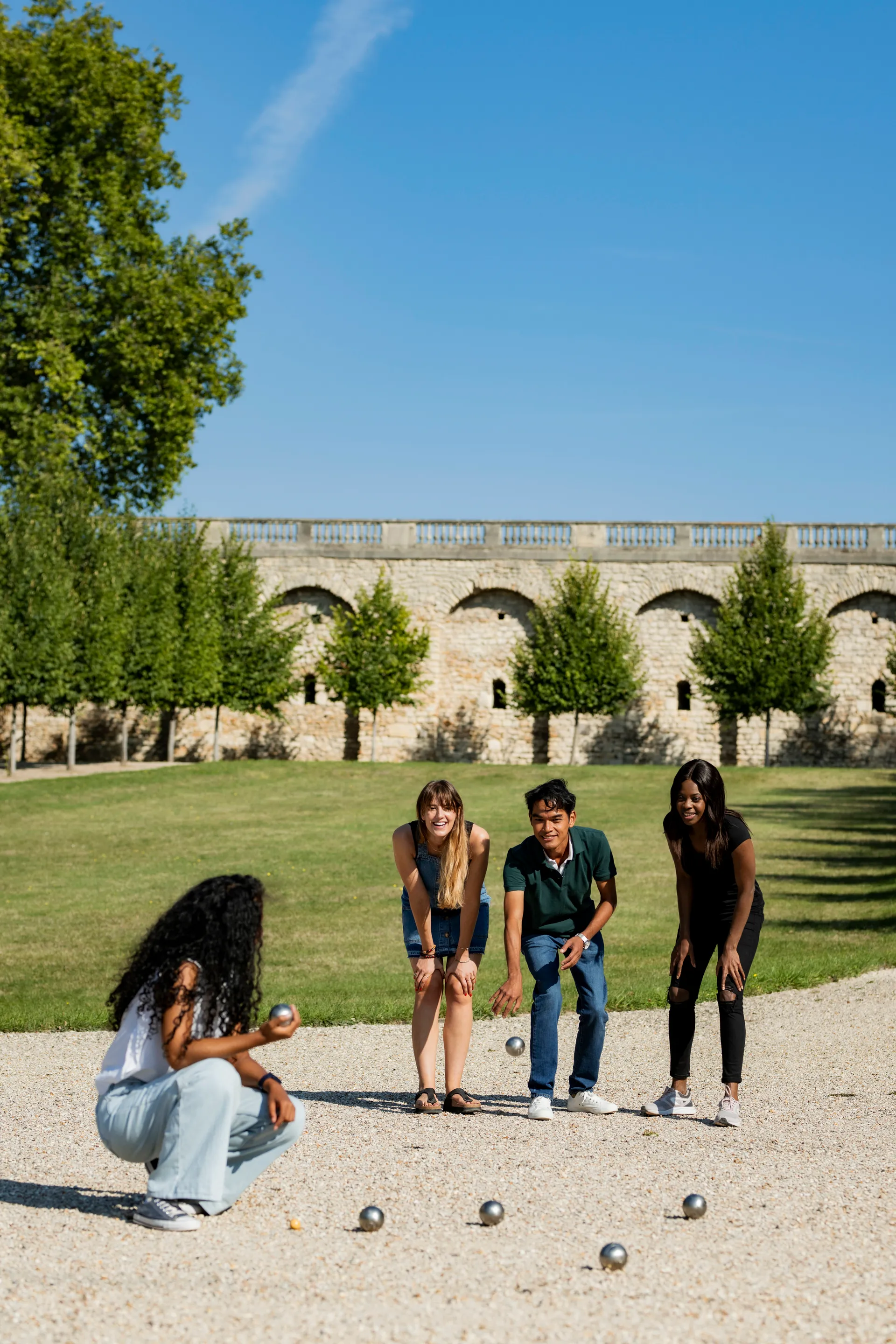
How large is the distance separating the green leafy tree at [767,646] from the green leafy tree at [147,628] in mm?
14327

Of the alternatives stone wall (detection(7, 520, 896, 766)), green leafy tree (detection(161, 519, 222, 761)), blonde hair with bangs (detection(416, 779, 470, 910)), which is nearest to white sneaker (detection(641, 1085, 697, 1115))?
blonde hair with bangs (detection(416, 779, 470, 910))

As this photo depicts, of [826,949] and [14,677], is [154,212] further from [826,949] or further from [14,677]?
[826,949]

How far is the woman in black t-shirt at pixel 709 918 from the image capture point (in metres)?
6.20

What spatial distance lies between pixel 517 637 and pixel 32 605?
602 inches

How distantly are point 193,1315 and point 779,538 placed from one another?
1380 inches

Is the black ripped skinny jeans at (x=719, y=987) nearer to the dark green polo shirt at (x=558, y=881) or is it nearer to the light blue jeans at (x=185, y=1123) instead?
the dark green polo shirt at (x=558, y=881)

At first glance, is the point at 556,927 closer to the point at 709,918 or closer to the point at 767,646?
the point at 709,918

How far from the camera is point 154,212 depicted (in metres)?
29.2

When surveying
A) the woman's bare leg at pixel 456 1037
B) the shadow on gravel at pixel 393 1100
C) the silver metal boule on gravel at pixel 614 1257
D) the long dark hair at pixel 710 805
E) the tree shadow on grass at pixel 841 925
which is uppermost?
the long dark hair at pixel 710 805

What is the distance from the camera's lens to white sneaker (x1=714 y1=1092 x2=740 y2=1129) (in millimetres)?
6176

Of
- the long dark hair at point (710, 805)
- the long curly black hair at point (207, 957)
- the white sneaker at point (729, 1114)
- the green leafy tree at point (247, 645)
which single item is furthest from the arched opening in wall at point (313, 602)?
the long curly black hair at point (207, 957)

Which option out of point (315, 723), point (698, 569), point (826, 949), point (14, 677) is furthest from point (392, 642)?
point (826, 949)

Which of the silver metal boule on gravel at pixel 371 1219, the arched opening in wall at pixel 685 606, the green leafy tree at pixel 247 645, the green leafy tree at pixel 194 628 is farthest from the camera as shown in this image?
the arched opening in wall at pixel 685 606

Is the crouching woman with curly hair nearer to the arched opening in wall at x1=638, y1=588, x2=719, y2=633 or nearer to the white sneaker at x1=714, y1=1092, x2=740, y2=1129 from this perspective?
the white sneaker at x1=714, y1=1092, x2=740, y2=1129
